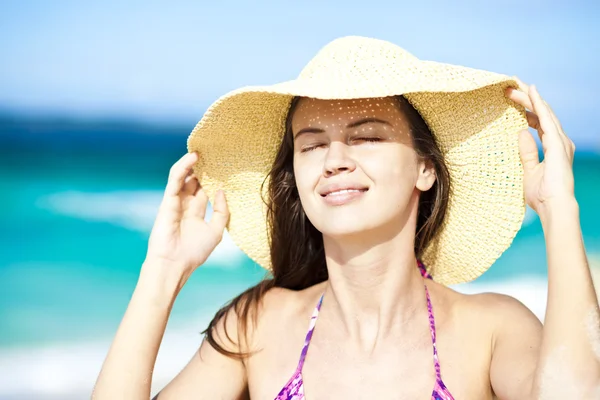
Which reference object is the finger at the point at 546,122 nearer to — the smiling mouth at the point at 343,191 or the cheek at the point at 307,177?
the smiling mouth at the point at 343,191

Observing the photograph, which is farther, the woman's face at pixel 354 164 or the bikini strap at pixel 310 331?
the bikini strap at pixel 310 331

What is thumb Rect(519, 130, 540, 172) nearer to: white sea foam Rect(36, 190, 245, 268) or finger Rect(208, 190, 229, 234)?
finger Rect(208, 190, 229, 234)

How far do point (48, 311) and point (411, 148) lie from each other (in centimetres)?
375

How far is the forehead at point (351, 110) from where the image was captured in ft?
7.70

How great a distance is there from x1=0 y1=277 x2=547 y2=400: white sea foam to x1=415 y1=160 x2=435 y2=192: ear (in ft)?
8.19

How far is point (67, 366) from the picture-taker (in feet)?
15.3

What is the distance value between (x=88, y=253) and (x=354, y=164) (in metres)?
4.50

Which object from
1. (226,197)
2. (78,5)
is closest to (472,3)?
(78,5)

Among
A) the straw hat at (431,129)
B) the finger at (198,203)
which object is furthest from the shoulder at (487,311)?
the finger at (198,203)

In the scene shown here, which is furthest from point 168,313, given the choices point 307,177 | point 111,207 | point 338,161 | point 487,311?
point 111,207

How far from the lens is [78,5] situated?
7902mm

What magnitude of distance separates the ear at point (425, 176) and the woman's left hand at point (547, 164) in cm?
33

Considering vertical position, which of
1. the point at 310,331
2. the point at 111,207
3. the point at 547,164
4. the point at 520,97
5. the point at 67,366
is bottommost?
the point at 310,331

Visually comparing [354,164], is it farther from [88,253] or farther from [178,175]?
[88,253]
